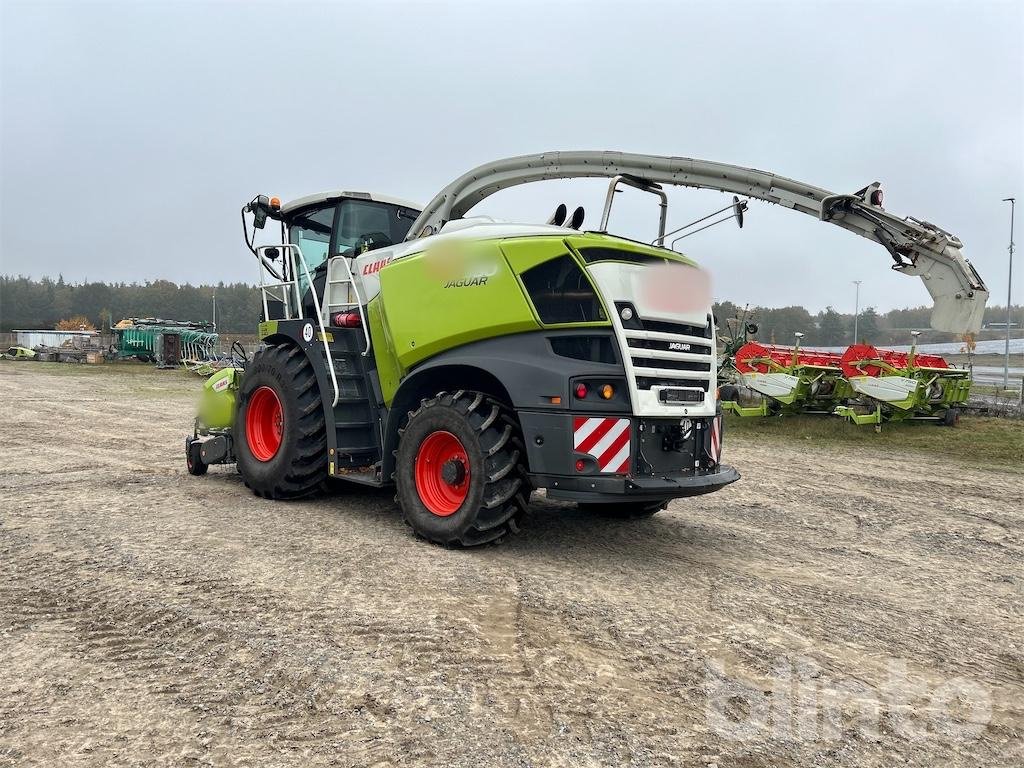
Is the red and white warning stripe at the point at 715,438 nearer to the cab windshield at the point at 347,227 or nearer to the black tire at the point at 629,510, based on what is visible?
the black tire at the point at 629,510

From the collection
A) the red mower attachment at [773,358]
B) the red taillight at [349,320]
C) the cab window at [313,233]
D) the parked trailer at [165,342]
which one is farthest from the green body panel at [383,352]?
the parked trailer at [165,342]

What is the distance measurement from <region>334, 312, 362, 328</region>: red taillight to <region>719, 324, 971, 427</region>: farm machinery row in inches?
444

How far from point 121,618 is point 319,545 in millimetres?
1645

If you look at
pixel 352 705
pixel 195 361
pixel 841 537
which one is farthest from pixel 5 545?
pixel 195 361

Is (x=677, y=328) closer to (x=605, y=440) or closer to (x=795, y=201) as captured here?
(x=605, y=440)

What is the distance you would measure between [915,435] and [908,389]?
874 millimetres

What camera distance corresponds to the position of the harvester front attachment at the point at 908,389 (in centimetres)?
1405

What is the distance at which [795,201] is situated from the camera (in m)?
6.64

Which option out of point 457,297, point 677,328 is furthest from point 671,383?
point 457,297

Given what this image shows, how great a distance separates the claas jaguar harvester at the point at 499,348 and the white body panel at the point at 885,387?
7789 millimetres

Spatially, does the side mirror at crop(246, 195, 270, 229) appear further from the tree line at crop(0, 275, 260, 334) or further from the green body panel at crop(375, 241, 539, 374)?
the tree line at crop(0, 275, 260, 334)

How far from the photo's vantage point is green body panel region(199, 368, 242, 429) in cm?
795

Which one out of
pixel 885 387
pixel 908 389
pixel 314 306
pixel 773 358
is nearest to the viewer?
pixel 314 306

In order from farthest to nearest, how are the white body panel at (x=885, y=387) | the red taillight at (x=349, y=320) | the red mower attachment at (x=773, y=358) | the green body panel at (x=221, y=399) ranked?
the red mower attachment at (x=773, y=358) < the white body panel at (x=885, y=387) < the green body panel at (x=221, y=399) < the red taillight at (x=349, y=320)
